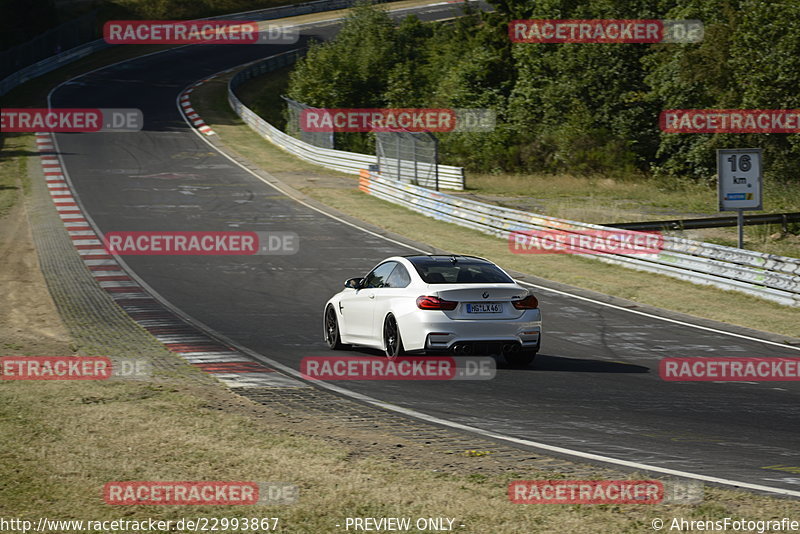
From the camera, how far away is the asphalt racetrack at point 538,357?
876 cm

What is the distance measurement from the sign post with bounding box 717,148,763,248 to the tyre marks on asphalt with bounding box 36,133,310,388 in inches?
470

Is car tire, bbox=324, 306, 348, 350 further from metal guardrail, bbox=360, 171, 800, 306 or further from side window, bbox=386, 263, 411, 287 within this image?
metal guardrail, bbox=360, 171, 800, 306

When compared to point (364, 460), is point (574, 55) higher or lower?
higher

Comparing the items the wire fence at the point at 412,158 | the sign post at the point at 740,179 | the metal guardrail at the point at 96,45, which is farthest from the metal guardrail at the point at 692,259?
the metal guardrail at the point at 96,45

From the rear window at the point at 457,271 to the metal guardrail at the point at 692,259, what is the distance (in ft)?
29.6

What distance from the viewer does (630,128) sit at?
4744 cm

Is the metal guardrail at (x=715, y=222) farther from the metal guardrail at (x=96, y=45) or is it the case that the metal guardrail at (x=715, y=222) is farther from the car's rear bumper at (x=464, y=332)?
the metal guardrail at (x=96, y=45)

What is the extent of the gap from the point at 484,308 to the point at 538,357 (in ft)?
7.01

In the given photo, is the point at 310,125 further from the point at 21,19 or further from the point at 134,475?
the point at 134,475

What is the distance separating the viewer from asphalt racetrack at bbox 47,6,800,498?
8.76 meters

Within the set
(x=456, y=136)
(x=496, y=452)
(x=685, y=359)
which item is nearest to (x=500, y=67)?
(x=456, y=136)

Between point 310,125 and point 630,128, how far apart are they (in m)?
16.1

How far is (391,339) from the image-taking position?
12.9 metres

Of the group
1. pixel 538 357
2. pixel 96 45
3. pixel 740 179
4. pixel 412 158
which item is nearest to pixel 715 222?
pixel 740 179
